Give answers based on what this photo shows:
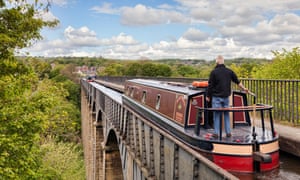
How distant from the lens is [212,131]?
5789 millimetres

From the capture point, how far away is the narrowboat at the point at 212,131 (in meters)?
4.80

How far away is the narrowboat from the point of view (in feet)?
15.8

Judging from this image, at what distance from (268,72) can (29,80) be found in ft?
42.6

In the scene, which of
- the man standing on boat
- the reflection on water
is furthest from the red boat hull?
the man standing on boat

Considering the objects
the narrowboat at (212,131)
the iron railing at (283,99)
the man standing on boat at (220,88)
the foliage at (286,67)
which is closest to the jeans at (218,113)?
the man standing on boat at (220,88)

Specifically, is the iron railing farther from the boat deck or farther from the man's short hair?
the man's short hair

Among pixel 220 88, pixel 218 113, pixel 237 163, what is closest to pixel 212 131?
pixel 218 113

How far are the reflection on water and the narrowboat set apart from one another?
98 mm

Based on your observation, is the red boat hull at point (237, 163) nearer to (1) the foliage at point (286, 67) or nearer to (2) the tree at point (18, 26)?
(2) the tree at point (18, 26)

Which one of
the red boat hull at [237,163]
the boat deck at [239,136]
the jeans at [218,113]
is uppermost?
the jeans at [218,113]

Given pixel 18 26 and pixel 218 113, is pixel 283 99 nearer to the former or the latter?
pixel 218 113

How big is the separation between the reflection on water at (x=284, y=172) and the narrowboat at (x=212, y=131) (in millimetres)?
98

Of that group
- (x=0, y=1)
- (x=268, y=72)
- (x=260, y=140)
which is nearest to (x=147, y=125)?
(x=260, y=140)

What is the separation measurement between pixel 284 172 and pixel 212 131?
4.62ft
